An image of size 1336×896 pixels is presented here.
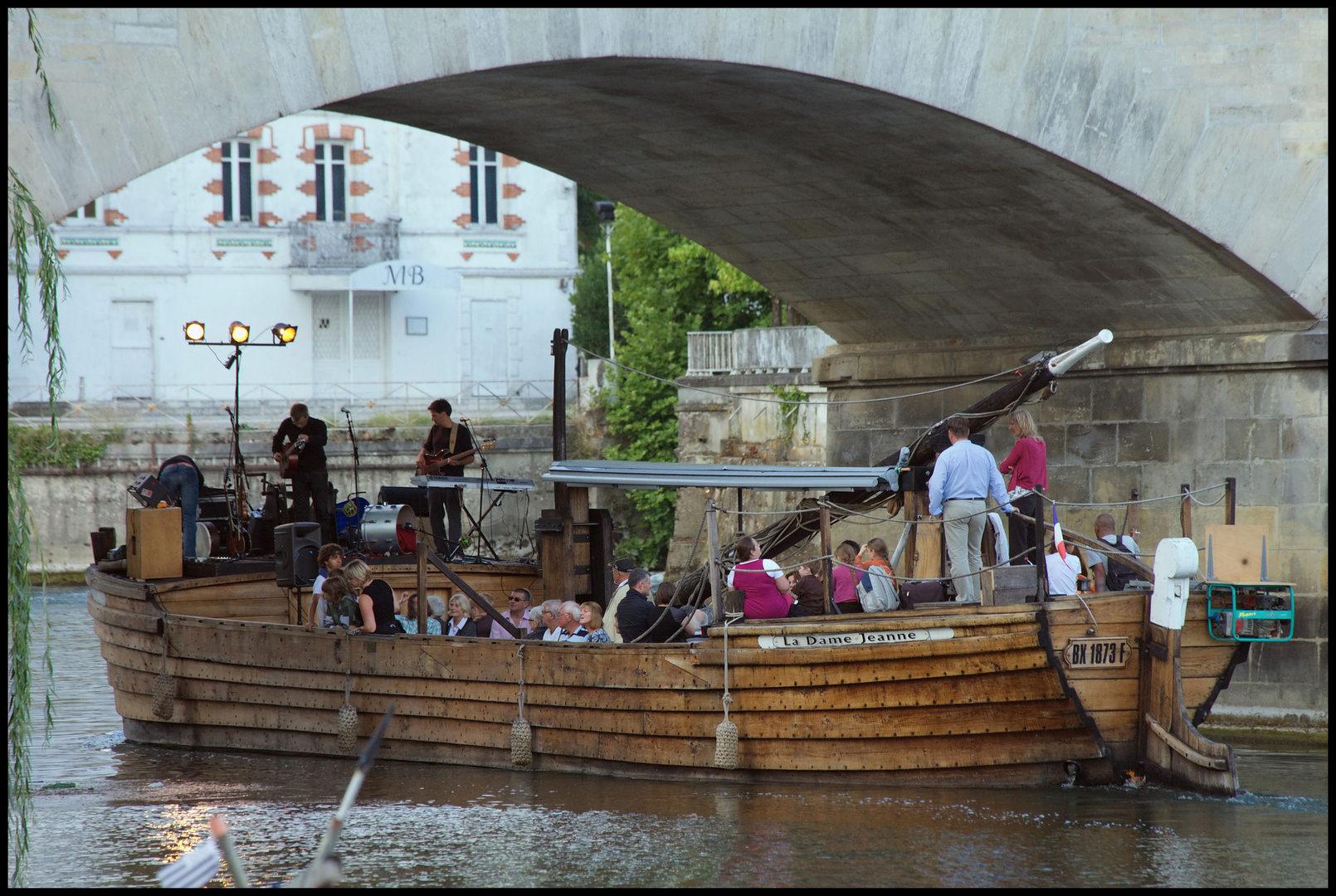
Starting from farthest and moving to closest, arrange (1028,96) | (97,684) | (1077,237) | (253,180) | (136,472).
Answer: (253,180) < (136,472) < (97,684) < (1077,237) < (1028,96)

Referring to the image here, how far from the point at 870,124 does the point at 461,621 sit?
15.5 ft

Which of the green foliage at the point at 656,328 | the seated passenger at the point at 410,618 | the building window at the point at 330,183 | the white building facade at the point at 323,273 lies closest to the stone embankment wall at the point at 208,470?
the green foliage at the point at 656,328

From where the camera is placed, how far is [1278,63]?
11367 mm

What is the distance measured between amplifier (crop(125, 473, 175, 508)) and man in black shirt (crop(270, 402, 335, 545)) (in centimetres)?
115

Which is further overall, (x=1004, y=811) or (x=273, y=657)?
(x=273, y=657)

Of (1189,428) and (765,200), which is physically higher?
(765,200)

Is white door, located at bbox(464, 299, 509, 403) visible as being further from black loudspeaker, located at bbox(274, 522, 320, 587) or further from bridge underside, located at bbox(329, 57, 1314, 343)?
black loudspeaker, located at bbox(274, 522, 320, 587)

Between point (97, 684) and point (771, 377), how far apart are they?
1384 cm

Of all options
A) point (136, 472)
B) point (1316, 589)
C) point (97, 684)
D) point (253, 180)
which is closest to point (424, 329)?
point (253, 180)

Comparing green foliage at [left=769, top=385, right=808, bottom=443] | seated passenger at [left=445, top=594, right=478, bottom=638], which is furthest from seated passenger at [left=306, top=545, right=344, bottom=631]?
green foliage at [left=769, top=385, right=808, bottom=443]

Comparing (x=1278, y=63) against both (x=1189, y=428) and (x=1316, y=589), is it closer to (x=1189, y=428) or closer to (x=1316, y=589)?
(x=1189, y=428)

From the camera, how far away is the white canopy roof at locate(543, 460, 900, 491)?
34.3 feet

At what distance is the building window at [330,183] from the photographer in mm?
35469

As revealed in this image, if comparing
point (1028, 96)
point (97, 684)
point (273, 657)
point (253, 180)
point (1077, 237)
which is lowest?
point (97, 684)
